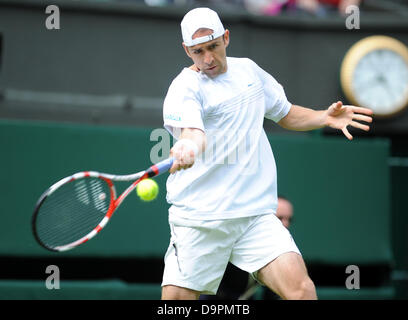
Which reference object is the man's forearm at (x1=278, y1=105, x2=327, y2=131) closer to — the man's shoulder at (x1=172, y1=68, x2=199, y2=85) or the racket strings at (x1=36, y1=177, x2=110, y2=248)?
the man's shoulder at (x1=172, y1=68, x2=199, y2=85)

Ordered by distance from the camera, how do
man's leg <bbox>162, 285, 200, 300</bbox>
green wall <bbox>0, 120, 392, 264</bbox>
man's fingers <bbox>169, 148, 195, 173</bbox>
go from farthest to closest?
green wall <bbox>0, 120, 392, 264</bbox>, man's leg <bbox>162, 285, 200, 300</bbox>, man's fingers <bbox>169, 148, 195, 173</bbox>

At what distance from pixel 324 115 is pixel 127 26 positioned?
444 centimetres

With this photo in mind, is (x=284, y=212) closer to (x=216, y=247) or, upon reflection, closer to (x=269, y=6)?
→ (x=216, y=247)

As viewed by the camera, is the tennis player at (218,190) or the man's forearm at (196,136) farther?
the tennis player at (218,190)

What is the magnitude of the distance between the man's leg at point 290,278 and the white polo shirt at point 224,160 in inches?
12.1

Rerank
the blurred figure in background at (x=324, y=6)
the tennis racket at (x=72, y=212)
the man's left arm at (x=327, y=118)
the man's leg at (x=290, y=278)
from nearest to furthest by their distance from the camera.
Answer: the man's leg at (x=290, y=278), the man's left arm at (x=327, y=118), the tennis racket at (x=72, y=212), the blurred figure in background at (x=324, y=6)

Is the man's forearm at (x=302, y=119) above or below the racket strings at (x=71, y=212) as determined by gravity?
above

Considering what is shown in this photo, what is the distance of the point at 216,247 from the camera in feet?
12.6

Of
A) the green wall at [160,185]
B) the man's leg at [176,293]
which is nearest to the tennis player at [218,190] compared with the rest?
the man's leg at [176,293]

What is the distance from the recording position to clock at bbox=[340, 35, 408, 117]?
340 inches

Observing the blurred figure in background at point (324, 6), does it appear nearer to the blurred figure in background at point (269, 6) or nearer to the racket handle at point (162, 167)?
the blurred figure in background at point (269, 6)

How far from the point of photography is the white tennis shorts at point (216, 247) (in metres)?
3.80

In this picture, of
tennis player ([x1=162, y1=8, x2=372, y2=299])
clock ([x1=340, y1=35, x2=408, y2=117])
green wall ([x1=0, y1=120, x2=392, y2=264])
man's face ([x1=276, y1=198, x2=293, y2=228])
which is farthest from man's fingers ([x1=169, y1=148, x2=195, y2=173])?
clock ([x1=340, y1=35, x2=408, y2=117])

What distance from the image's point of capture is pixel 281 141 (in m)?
7.47
